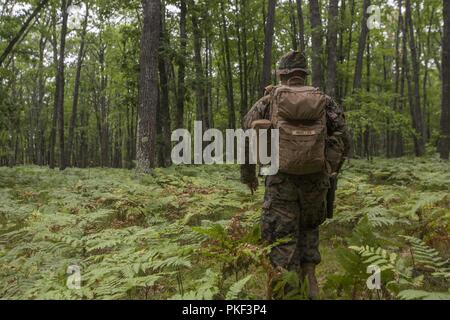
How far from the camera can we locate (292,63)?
4.37m

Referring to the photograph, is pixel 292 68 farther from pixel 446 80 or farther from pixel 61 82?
pixel 61 82

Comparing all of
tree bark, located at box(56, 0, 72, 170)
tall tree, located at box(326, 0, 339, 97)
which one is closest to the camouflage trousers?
tall tree, located at box(326, 0, 339, 97)

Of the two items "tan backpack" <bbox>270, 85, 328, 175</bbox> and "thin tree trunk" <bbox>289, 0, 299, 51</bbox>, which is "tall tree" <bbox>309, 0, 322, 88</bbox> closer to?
"tan backpack" <bbox>270, 85, 328, 175</bbox>

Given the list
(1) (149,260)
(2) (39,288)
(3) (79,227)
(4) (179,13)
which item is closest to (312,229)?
(1) (149,260)

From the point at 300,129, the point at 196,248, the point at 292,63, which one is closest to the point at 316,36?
the point at 292,63

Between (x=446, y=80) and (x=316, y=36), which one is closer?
(x=316, y=36)

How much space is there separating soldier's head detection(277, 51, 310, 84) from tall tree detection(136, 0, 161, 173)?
7887 mm

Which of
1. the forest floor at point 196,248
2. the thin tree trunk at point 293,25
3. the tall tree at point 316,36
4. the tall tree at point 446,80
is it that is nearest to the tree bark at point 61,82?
the forest floor at point 196,248

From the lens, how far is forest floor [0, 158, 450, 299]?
394cm

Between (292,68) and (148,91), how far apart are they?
320 inches

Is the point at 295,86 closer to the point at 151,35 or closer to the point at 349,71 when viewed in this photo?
the point at 151,35

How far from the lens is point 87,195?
9.27 metres
